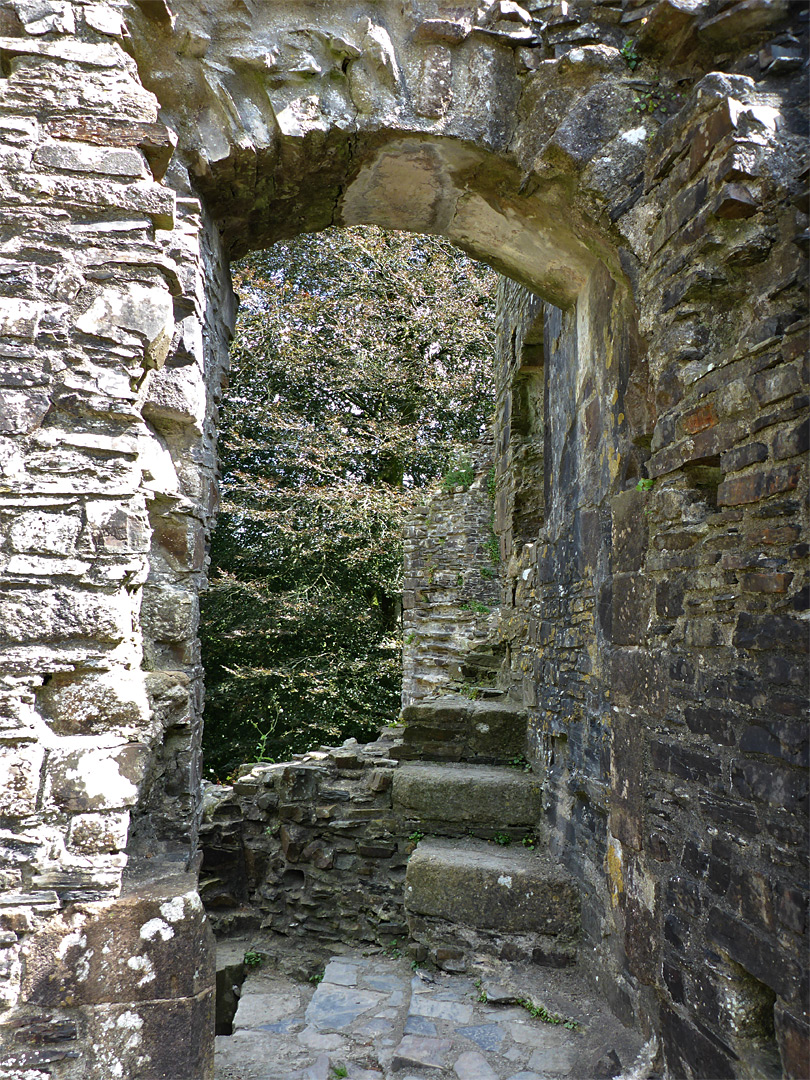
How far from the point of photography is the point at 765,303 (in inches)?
93.7

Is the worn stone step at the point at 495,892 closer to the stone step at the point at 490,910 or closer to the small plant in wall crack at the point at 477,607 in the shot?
the stone step at the point at 490,910

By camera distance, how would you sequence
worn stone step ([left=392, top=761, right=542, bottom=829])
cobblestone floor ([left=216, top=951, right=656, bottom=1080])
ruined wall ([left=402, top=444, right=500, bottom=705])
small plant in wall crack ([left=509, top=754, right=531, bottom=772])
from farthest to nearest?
ruined wall ([left=402, top=444, right=500, bottom=705]) < small plant in wall crack ([left=509, top=754, right=531, bottom=772]) < worn stone step ([left=392, top=761, right=542, bottom=829]) < cobblestone floor ([left=216, top=951, right=656, bottom=1080])

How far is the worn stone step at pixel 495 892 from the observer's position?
12.4 ft

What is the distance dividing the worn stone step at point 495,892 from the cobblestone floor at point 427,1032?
231mm

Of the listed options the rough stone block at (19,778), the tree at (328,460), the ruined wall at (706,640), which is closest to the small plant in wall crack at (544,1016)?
the ruined wall at (706,640)

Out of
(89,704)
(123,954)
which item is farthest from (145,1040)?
(89,704)

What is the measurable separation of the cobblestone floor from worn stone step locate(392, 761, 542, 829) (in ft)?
2.70

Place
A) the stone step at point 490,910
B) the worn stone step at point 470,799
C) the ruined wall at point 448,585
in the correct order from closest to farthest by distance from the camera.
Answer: the stone step at point 490,910 → the worn stone step at point 470,799 → the ruined wall at point 448,585

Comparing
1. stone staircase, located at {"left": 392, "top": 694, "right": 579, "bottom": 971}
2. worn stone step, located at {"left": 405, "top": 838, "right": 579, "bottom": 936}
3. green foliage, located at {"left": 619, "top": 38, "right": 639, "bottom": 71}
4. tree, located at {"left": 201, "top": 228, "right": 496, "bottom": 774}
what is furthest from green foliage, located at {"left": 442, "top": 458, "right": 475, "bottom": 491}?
green foliage, located at {"left": 619, "top": 38, "right": 639, "bottom": 71}

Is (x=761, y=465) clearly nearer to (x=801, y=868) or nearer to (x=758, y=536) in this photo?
(x=758, y=536)

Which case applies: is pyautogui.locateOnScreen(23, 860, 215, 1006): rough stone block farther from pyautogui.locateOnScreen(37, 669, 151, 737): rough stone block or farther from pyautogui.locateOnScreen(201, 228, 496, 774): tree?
pyautogui.locateOnScreen(201, 228, 496, 774): tree

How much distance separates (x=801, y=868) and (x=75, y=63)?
10.8 feet

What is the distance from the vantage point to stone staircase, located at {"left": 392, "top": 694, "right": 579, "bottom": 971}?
3.81 m

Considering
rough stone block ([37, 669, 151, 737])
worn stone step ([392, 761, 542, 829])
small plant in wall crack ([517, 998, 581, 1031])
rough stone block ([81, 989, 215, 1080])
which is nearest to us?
rough stone block ([81, 989, 215, 1080])
